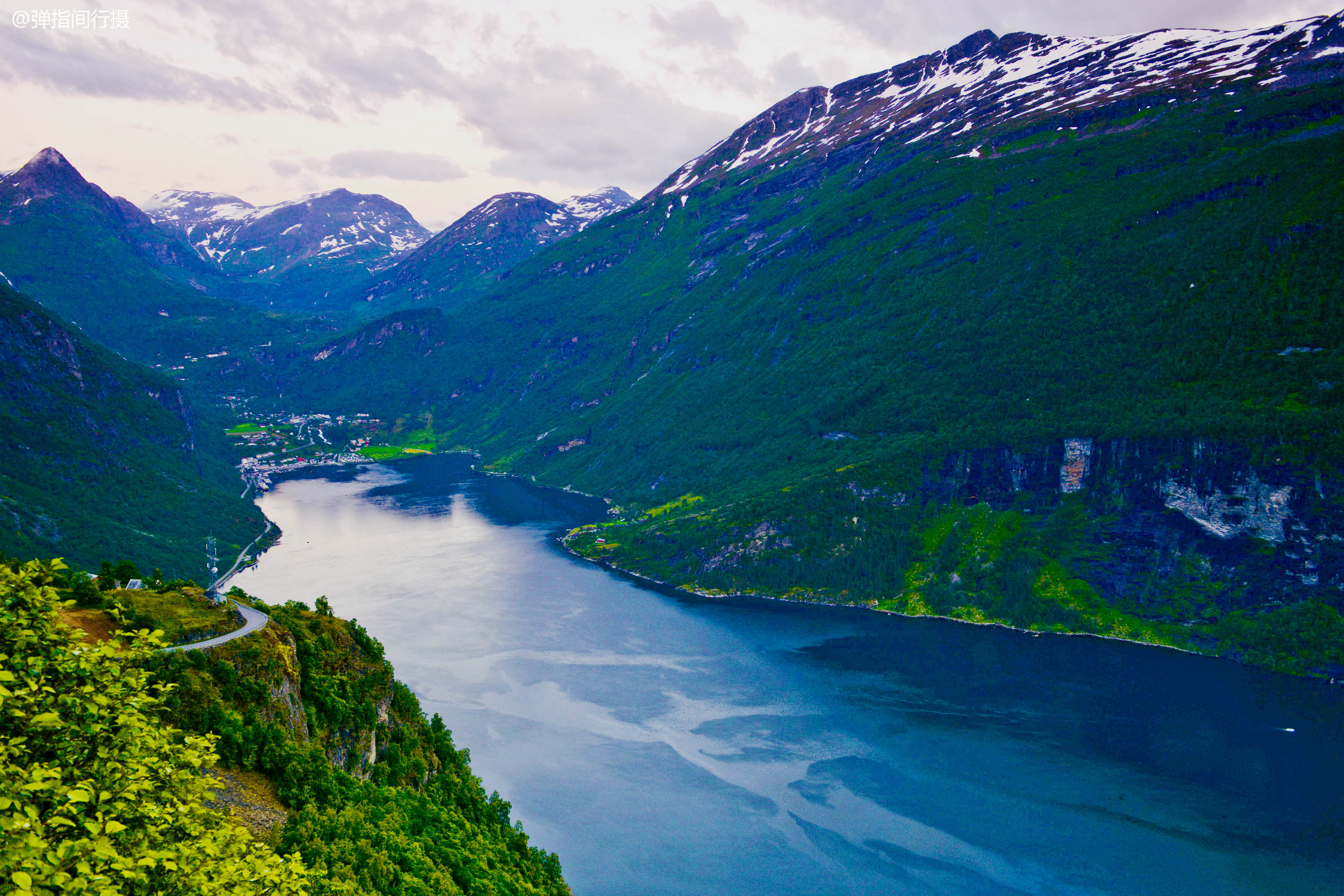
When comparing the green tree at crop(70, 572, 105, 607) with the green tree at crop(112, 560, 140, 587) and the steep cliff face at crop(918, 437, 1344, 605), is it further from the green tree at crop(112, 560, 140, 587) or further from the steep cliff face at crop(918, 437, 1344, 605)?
the steep cliff face at crop(918, 437, 1344, 605)

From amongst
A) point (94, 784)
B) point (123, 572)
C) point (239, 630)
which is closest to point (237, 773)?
point (239, 630)

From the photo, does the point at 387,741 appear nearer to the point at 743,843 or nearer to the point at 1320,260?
the point at 743,843

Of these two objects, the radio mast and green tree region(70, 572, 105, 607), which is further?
the radio mast

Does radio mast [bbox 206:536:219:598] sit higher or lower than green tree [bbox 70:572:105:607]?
lower

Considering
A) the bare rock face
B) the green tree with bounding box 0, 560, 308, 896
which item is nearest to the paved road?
the green tree with bounding box 0, 560, 308, 896

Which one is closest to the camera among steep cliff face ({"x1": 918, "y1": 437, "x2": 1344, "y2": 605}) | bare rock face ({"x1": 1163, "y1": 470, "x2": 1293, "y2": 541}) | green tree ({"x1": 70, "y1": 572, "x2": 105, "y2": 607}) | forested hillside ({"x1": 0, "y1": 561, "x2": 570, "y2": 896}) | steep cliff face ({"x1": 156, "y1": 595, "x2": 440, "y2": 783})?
forested hillside ({"x1": 0, "y1": 561, "x2": 570, "y2": 896})

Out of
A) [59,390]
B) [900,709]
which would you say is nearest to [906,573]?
[900,709]
